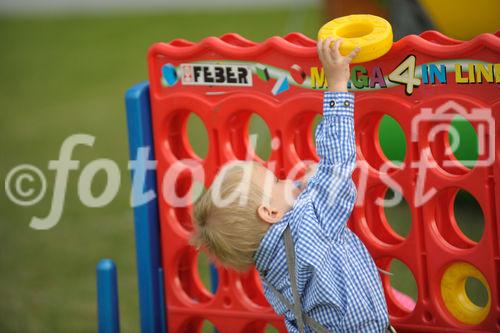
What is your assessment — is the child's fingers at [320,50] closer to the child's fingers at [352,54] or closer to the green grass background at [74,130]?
the child's fingers at [352,54]

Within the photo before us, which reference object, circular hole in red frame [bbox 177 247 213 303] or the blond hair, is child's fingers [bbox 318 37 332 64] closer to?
the blond hair

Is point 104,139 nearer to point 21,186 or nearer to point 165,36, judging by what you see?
point 21,186

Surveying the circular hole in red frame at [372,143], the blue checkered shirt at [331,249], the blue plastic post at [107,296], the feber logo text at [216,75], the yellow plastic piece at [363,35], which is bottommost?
the blue plastic post at [107,296]

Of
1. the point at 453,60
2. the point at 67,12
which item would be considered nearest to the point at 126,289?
the point at 453,60

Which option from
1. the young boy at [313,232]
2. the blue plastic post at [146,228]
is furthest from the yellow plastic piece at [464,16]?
the young boy at [313,232]

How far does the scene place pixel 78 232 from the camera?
16.7 ft

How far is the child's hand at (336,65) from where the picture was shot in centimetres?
233

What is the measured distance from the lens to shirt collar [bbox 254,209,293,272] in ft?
7.70

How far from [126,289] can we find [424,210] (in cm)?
213

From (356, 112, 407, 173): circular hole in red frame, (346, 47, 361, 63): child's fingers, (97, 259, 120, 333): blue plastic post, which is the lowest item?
(97, 259, 120, 333): blue plastic post

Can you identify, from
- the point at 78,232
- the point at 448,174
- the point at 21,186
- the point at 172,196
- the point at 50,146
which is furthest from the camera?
the point at 50,146

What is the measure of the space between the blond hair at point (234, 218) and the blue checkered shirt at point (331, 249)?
4 centimetres

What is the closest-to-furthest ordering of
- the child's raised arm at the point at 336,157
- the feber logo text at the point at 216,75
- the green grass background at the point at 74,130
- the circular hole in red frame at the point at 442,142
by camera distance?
the child's raised arm at the point at 336,157 < the circular hole in red frame at the point at 442,142 < the feber logo text at the point at 216,75 < the green grass background at the point at 74,130

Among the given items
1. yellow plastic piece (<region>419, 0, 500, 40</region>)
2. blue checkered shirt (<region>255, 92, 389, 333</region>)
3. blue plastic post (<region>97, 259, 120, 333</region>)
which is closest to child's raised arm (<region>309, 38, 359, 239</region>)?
blue checkered shirt (<region>255, 92, 389, 333</region>)
